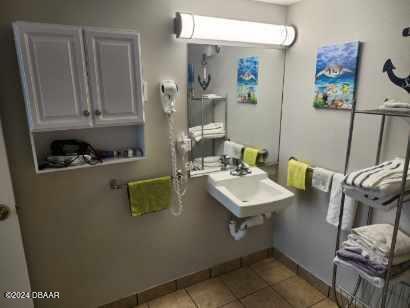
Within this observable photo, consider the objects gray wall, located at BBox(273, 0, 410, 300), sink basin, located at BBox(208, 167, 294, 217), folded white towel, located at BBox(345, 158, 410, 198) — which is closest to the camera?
folded white towel, located at BBox(345, 158, 410, 198)

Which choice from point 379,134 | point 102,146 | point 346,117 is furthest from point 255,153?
point 102,146

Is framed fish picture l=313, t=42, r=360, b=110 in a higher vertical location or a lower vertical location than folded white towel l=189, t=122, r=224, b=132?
higher

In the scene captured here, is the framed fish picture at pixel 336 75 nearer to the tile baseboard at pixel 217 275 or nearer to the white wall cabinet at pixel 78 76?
the white wall cabinet at pixel 78 76

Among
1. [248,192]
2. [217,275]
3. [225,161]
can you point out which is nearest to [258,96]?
[225,161]

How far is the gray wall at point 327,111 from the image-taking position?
153 cm

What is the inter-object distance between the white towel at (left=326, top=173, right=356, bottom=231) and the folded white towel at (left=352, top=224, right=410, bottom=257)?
0.66ft

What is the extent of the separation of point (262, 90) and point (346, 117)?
728mm

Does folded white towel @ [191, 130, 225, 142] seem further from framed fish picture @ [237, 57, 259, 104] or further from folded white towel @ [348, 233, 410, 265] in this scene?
folded white towel @ [348, 233, 410, 265]

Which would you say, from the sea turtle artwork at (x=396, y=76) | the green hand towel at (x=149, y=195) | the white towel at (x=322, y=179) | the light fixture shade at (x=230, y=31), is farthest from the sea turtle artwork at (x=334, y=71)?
the green hand towel at (x=149, y=195)

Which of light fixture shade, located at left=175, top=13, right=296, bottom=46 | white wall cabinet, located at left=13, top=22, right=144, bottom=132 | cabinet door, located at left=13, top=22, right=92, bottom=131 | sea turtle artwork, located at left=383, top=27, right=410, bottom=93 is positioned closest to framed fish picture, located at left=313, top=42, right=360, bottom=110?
sea turtle artwork, located at left=383, top=27, right=410, bottom=93

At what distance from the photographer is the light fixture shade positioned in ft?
5.61

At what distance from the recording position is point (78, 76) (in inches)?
55.4

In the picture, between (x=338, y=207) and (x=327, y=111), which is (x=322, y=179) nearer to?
(x=338, y=207)

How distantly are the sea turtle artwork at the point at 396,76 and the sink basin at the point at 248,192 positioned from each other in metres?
0.95
